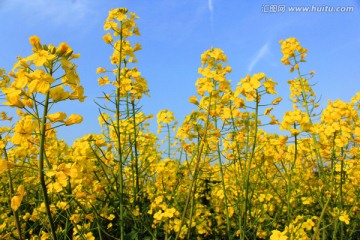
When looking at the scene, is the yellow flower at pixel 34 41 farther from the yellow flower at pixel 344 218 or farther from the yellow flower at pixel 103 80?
the yellow flower at pixel 344 218

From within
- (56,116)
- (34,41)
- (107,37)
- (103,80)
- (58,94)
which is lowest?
(56,116)

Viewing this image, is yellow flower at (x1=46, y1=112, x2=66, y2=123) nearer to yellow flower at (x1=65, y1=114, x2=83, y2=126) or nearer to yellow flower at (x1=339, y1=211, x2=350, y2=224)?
yellow flower at (x1=65, y1=114, x2=83, y2=126)

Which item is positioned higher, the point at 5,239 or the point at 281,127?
the point at 281,127

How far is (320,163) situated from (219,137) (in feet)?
5.88

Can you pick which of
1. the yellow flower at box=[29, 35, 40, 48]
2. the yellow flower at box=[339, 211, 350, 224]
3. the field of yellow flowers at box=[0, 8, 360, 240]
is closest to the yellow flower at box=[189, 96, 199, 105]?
the field of yellow flowers at box=[0, 8, 360, 240]

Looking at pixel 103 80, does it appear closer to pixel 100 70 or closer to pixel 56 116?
pixel 100 70

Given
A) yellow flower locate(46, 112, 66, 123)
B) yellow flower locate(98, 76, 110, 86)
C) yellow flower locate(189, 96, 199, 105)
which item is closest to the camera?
yellow flower locate(46, 112, 66, 123)

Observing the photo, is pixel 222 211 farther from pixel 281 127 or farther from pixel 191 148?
pixel 281 127

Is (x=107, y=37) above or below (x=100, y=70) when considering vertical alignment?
above

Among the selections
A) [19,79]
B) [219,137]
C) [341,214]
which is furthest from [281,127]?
[19,79]

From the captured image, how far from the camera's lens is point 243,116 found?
3.61m

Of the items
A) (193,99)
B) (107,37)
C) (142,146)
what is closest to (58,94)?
(193,99)

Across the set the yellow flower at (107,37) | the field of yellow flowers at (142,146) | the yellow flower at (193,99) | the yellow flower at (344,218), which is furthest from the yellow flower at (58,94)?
the yellow flower at (344,218)

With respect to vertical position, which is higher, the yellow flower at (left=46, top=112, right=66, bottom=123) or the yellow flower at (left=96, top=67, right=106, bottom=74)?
the yellow flower at (left=96, top=67, right=106, bottom=74)
